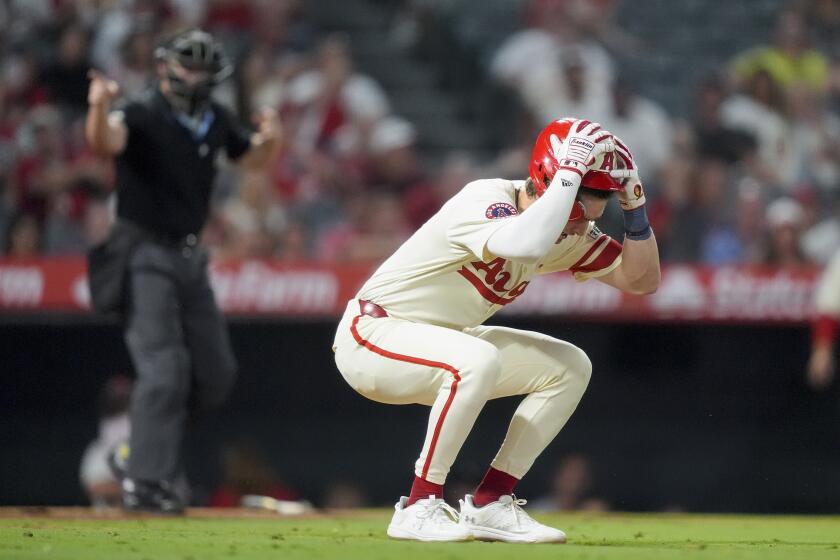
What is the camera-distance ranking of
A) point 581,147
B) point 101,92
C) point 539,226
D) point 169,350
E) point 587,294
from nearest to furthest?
point 539,226 < point 581,147 < point 101,92 < point 169,350 < point 587,294

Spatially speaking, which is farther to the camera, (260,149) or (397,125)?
(397,125)

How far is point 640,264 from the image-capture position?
5020mm

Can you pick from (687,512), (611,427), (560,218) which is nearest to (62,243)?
(611,427)

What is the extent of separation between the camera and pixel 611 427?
31.0ft

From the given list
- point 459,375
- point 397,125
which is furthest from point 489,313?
point 397,125

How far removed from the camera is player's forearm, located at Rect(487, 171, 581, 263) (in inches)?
173

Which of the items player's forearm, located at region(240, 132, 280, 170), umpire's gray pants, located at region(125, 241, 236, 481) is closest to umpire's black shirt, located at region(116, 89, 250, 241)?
umpire's gray pants, located at region(125, 241, 236, 481)

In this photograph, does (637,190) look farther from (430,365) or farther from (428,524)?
(428,524)

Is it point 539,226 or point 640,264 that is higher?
point 539,226

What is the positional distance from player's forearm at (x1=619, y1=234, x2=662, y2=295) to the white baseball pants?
36cm

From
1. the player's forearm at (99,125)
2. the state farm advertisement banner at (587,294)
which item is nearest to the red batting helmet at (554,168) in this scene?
the player's forearm at (99,125)

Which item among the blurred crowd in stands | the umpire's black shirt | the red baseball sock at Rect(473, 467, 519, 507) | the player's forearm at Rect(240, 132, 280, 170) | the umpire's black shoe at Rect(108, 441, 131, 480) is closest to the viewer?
the red baseball sock at Rect(473, 467, 519, 507)

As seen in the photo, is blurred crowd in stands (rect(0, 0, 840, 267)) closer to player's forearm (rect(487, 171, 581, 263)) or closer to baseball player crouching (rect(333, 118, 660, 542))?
baseball player crouching (rect(333, 118, 660, 542))

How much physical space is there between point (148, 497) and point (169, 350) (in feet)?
2.06
